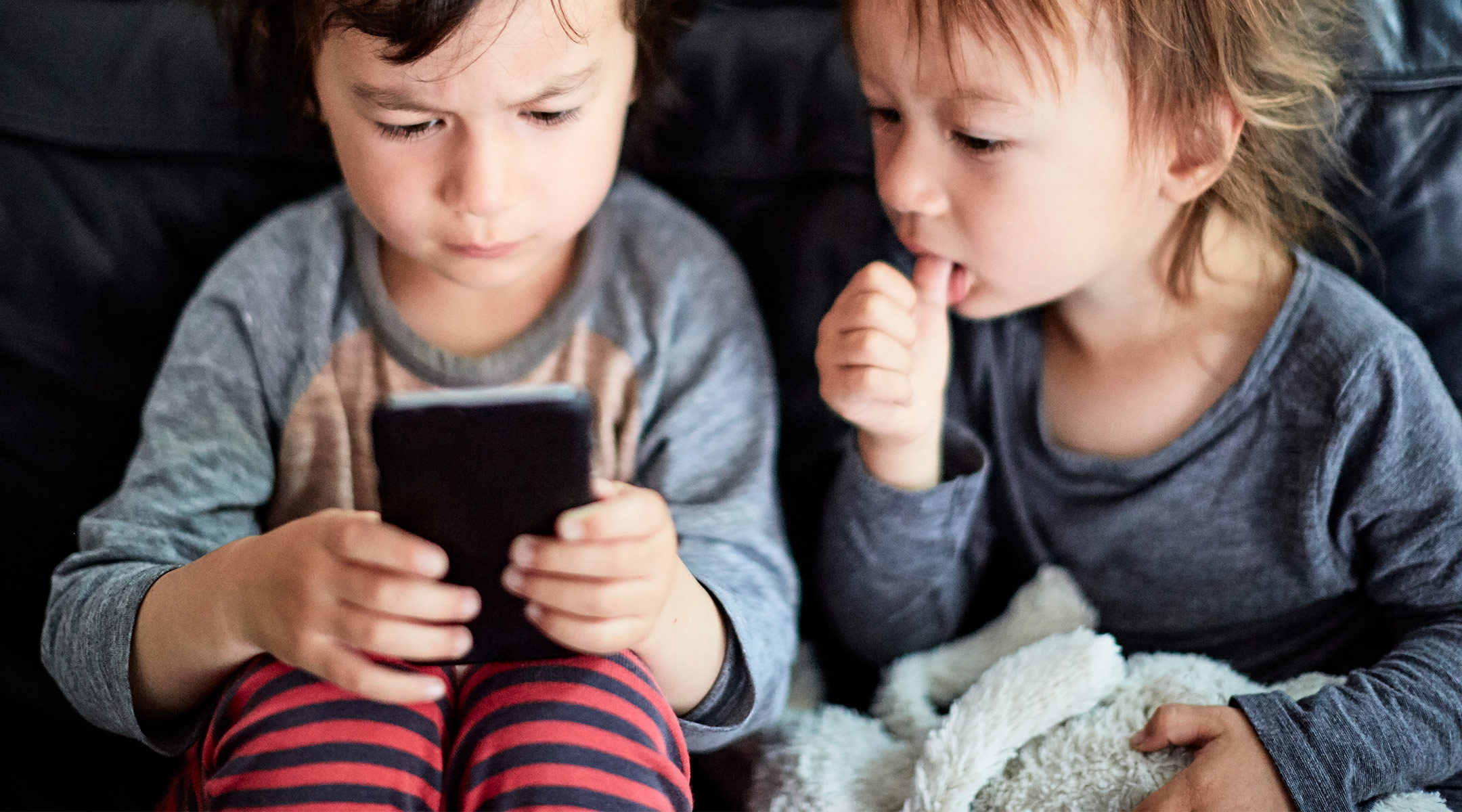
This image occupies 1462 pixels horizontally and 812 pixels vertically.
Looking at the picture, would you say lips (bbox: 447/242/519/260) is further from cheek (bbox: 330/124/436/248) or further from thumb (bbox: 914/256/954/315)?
thumb (bbox: 914/256/954/315)

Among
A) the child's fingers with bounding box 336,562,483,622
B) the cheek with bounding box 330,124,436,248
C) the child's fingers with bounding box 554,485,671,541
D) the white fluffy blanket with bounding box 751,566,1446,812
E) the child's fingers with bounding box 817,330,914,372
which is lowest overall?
the white fluffy blanket with bounding box 751,566,1446,812

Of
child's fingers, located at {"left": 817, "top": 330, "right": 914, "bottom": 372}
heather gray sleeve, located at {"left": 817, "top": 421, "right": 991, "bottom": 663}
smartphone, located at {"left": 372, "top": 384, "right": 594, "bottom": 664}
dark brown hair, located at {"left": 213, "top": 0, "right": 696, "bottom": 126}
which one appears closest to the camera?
smartphone, located at {"left": 372, "top": 384, "right": 594, "bottom": 664}

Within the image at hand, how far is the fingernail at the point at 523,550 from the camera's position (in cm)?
69

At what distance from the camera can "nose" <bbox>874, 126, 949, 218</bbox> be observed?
0.85 meters

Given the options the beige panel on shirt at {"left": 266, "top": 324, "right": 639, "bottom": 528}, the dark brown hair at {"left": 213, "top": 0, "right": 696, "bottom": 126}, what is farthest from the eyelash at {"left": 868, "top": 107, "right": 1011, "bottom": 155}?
the beige panel on shirt at {"left": 266, "top": 324, "right": 639, "bottom": 528}

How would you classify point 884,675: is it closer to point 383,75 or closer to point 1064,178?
point 1064,178

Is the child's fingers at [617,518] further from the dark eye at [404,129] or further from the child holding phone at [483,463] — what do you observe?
the dark eye at [404,129]

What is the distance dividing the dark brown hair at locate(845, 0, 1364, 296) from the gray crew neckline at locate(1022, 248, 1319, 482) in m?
0.06

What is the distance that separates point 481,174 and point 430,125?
6 cm

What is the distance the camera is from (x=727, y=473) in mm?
950

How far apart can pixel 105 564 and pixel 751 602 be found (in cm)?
50

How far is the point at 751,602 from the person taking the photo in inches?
35.0

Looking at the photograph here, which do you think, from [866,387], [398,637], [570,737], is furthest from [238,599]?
[866,387]

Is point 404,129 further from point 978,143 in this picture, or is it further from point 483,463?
point 978,143
